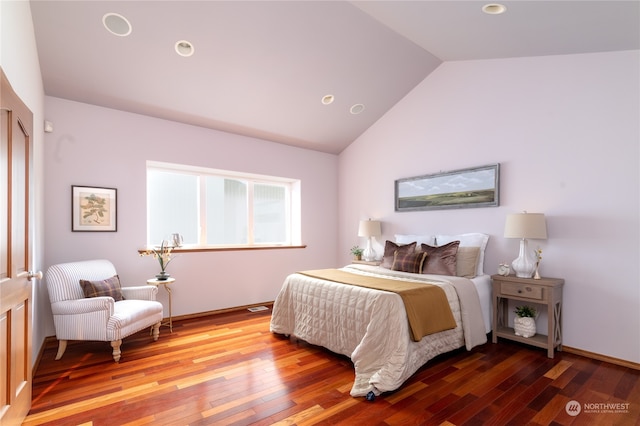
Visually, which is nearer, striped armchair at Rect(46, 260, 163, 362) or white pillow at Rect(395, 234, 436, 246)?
striped armchair at Rect(46, 260, 163, 362)

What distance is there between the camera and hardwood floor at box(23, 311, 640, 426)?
7.05 ft

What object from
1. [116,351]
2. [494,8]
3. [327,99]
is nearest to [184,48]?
[327,99]

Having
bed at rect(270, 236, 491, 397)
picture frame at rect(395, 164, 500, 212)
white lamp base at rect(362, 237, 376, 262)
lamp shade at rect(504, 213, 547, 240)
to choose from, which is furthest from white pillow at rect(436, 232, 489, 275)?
white lamp base at rect(362, 237, 376, 262)

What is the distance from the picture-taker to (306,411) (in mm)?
2213

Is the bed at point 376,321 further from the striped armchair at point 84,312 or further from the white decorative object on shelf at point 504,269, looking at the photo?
the striped armchair at point 84,312

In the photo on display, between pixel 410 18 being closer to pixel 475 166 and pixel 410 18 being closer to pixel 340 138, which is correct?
pixel 475 166

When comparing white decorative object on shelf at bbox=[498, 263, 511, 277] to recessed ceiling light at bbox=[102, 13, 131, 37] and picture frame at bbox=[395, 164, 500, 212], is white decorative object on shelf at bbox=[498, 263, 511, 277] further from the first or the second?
recessed ceiling light at bbox=[102, 13, 131, 37]

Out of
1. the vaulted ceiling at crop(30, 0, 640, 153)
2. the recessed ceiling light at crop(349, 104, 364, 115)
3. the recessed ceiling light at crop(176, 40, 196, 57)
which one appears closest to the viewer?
the vaulted ceiling at crop(30, 0, 640, 153)

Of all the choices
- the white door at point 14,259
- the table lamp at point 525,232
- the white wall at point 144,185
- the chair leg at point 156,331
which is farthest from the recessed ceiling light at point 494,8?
the chair leg at point 156,331

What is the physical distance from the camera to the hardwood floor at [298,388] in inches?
84.6

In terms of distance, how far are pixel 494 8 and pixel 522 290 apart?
2.49 meters

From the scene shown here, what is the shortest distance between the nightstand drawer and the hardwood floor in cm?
53

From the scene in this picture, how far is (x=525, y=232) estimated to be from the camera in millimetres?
3242

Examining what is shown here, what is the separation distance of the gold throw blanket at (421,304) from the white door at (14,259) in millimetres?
2309
